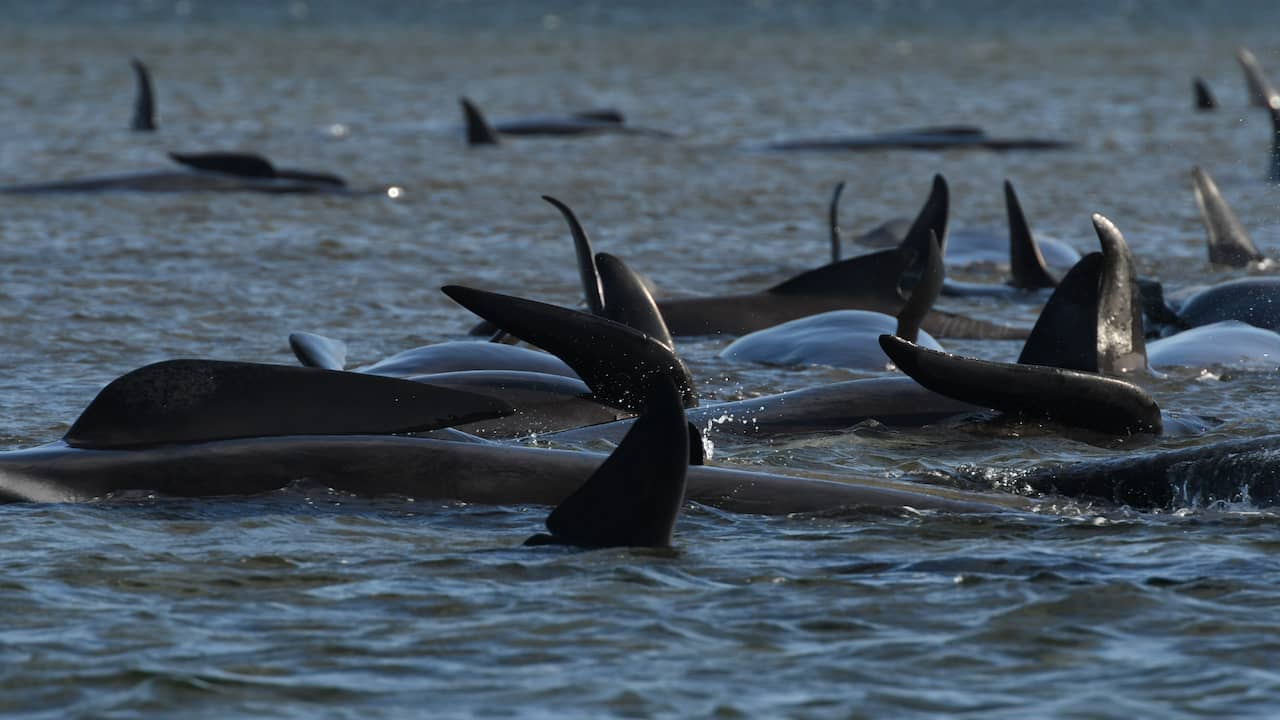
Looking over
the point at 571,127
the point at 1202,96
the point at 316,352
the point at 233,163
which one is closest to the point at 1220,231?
the point at 316,352

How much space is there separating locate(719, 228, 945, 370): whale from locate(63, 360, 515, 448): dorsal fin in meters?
3.31

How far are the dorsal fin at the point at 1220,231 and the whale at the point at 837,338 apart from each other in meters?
4.20

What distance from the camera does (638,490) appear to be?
6.19m

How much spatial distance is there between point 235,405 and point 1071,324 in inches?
134

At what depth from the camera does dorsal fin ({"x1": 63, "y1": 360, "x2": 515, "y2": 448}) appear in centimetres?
706

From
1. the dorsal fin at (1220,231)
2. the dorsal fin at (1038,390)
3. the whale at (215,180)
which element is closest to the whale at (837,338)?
the dorsal fin at (1038,390)

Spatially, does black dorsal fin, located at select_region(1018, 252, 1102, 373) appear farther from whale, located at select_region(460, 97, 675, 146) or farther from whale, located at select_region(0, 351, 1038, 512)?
whale, located at select_region(460, 97, 675, 146)

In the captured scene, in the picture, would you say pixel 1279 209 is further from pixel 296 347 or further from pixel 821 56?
pixel 821 56

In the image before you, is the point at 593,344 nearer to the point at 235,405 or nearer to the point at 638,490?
the point at 235,405

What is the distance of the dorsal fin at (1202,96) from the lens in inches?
1300

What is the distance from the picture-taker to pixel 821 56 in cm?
5684

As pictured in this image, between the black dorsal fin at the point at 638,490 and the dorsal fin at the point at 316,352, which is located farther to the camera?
the dorsal fin at the point at 316,352

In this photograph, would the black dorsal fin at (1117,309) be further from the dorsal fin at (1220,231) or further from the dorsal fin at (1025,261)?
the dorsal fin at (1220,231)

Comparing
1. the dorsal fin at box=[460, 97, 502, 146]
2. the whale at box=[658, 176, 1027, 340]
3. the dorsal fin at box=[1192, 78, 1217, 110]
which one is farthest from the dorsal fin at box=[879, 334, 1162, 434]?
the dorsal fin at box=[1192, 78, 1217, 110]
